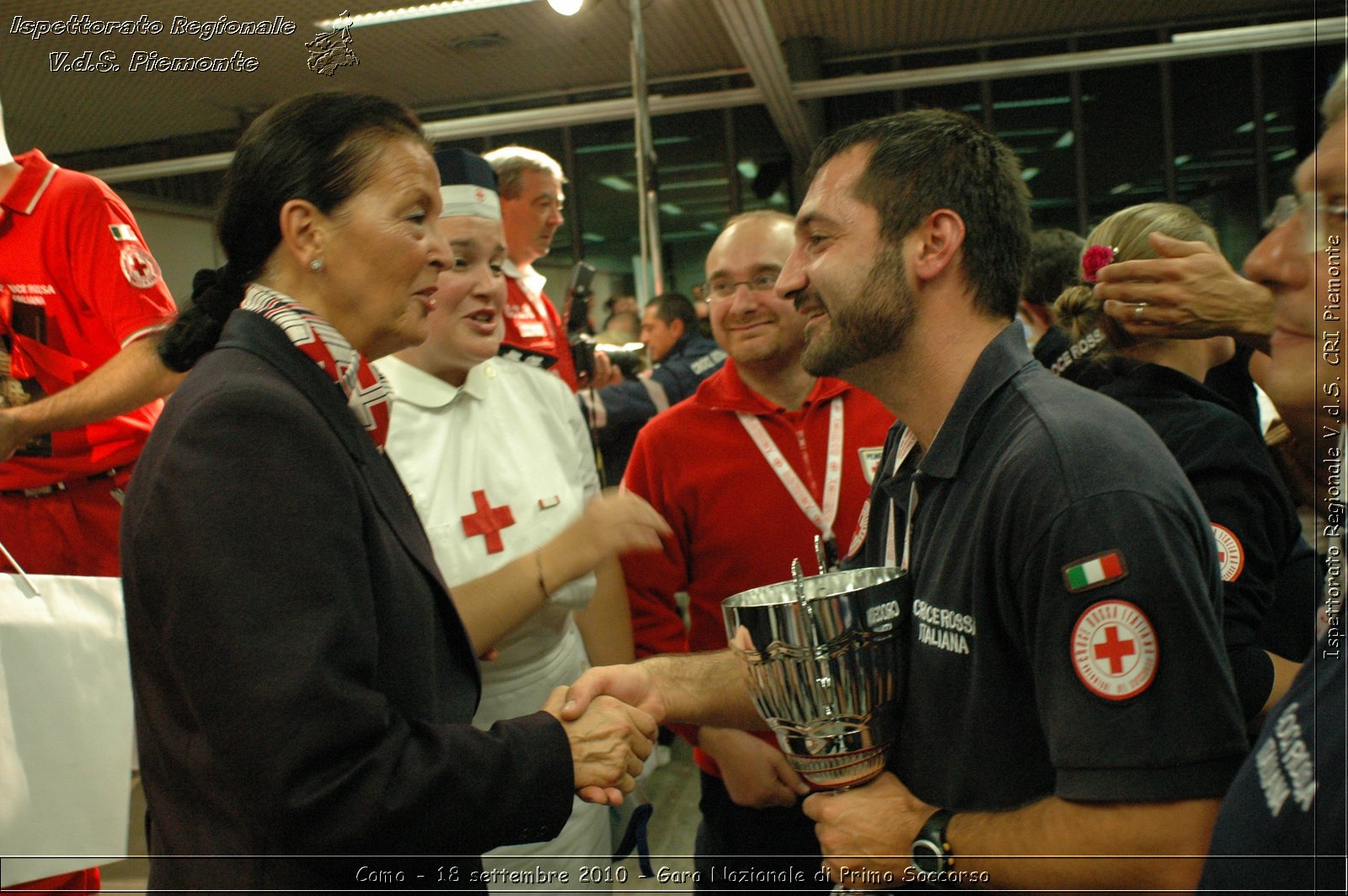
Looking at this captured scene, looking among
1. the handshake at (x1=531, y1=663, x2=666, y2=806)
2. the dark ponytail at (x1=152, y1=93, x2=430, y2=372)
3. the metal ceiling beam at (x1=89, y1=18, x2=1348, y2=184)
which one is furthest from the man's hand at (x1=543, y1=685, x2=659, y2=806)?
the metal ceiling beam at (x1=89, y1=18, x2=1348, y2=184)

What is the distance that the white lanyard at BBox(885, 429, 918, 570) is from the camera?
1350 mm

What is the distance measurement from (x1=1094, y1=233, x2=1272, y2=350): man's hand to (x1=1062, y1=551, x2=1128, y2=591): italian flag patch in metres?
0.56

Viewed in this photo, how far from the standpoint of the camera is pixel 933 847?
109 cm

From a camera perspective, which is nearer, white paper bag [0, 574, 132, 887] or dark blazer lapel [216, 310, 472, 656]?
dark blazer lapel [216, 310, 472, 656]

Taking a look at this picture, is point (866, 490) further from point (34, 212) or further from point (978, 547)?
point (34, 212)

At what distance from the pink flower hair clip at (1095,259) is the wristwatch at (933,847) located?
110cm

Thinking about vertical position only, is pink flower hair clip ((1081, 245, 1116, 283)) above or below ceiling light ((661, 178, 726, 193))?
below

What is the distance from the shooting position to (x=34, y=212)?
157 cm

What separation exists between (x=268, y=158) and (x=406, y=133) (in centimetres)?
20

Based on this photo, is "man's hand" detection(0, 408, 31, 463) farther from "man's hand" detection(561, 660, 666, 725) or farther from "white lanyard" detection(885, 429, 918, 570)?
"white lanyard" detection(885, 429, 918, 570)

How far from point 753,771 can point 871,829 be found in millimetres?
753

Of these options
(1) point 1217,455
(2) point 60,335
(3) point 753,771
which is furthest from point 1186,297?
(2) point 60,335

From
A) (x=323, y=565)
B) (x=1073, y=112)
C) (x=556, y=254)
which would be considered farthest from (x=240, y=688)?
(x=1073, y=112)

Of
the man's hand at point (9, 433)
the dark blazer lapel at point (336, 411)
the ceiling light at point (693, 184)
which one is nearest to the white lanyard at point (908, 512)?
the dark blazer lapel at point (336, 411)
